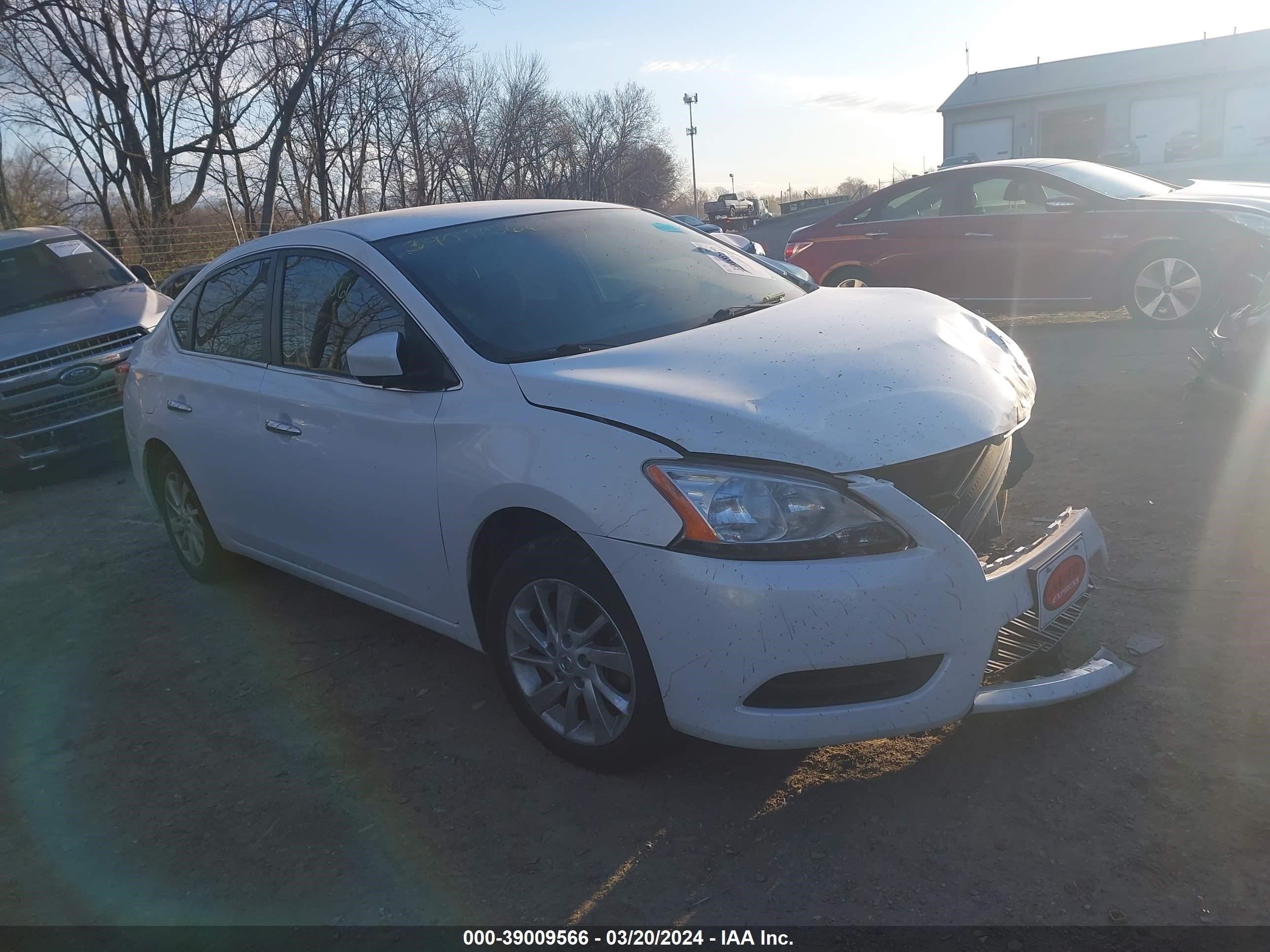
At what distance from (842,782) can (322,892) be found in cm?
149

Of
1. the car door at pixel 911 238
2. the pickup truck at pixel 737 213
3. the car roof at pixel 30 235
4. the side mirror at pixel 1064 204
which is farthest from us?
the pickup truck at pixel 737 213

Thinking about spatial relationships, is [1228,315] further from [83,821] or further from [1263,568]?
[83,821]

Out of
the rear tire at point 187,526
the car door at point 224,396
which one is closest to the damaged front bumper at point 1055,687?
the car door at point 224,396

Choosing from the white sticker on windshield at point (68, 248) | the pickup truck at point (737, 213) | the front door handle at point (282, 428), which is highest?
the pickup truck at point (737, 213)

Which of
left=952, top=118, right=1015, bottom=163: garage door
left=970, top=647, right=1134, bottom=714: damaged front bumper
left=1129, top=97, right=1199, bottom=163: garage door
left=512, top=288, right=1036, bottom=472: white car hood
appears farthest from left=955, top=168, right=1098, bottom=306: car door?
left=952, top=118, right=1015, bottom=163: garage door

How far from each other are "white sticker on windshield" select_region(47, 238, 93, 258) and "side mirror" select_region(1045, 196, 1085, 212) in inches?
339

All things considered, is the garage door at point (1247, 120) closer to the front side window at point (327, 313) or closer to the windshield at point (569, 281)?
the windshield at point (569, 281)

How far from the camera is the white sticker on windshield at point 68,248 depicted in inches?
365

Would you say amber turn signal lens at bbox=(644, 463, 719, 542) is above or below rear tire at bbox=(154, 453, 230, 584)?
above

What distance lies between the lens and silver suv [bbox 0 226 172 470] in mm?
7781

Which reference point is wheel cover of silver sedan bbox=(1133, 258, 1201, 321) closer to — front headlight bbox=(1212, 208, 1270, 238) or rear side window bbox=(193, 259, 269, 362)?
front headlight bbox=(1212, 208, 1270, 238)

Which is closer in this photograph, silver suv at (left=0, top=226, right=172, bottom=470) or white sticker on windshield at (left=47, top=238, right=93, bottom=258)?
silver suv at (left=0, top=226, right=172, bottom=470)

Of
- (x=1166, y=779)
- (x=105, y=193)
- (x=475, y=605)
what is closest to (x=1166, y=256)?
(x=1166, y=779)

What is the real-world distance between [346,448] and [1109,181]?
309 inches
